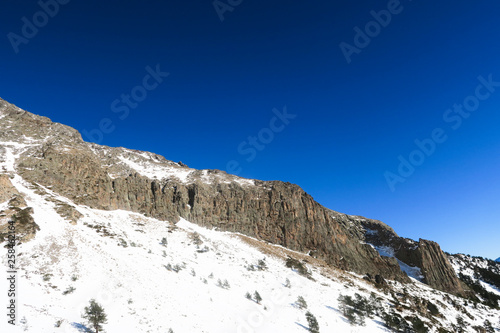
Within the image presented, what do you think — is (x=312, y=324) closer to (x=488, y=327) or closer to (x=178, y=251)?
(x=178, y=251)

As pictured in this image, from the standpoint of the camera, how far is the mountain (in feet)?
70.8

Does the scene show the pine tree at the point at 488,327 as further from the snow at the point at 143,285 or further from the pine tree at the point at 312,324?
the pine tree at the point at 312,324

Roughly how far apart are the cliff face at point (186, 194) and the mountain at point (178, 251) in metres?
0.33

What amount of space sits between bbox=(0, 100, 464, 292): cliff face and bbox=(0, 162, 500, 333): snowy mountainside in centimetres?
520

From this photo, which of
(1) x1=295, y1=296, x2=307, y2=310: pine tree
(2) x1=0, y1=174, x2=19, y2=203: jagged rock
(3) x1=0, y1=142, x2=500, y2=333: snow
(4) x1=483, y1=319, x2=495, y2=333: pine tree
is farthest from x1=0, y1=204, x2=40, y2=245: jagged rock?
(4) x1=483, y1=319, x2=495, y2=333: pine tree

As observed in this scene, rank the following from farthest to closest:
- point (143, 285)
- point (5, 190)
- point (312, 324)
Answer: point (5, 190) → point (312, 324) → point (143, 285)

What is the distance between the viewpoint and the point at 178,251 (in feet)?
133

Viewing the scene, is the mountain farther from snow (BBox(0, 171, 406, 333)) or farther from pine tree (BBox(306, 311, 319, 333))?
pine tree (BBox(306, 311, 319, 333))

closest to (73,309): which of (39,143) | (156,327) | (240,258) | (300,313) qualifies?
(156,327)

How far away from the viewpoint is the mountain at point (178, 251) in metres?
21.6

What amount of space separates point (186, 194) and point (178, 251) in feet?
80.2

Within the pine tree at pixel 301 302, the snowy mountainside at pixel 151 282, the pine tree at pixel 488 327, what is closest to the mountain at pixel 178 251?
the snowy mountainside at pixel 151 282

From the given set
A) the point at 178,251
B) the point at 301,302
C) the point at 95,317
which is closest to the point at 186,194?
the point at 178,251

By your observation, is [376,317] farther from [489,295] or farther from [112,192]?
[489,295]
